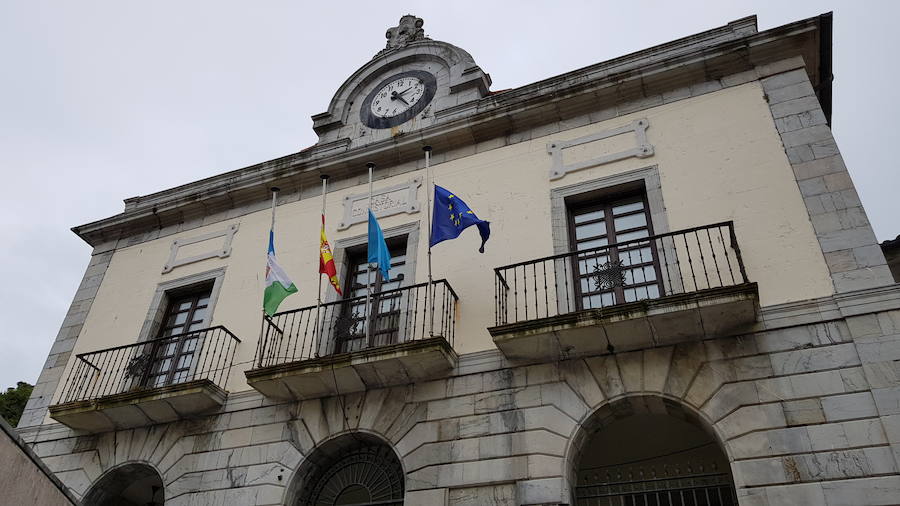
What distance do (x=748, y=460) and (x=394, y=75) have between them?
29.5 ft

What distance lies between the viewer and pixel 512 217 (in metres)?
9.34

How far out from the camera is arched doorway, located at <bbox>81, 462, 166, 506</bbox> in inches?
366

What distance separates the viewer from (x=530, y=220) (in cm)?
919

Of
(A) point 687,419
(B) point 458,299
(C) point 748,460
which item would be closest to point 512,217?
(B) point 458,299

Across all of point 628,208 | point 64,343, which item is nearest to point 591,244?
point 628,208

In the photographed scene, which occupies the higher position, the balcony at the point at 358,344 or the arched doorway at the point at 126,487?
the balcony at the point at 358,344

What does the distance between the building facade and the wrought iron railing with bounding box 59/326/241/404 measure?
0.05m

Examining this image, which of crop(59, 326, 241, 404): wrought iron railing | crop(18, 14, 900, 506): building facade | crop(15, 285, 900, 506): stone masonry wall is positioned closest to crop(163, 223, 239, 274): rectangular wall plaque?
crop(18, 14, 900, 506): building facade

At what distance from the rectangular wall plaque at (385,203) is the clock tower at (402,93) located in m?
1.06

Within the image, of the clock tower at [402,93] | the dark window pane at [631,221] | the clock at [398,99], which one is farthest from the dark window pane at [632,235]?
the clock at [398,99]

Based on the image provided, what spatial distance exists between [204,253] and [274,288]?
9.58ft

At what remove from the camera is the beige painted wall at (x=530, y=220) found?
303 inches

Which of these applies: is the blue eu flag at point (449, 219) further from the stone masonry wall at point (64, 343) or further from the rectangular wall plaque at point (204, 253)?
the stone masonry wall at point (64, 343)

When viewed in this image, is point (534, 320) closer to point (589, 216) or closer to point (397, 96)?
point (589, 216)
